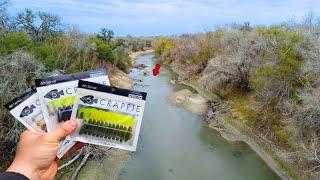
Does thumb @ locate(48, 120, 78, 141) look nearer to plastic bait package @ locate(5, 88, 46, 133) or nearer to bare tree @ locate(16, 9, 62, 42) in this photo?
plastic bait package @ locate(5, 88, 46, 133)

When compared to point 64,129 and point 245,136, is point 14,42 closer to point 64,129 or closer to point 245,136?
point 245,136

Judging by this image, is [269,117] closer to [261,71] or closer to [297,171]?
[261,71]

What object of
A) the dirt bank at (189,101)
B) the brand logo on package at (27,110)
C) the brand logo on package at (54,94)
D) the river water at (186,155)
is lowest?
the dirt bank at (189,101)

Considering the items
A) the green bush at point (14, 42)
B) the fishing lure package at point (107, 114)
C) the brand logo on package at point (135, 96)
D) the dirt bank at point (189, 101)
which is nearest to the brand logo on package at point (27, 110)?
the fishing lure package at point (107, 114)

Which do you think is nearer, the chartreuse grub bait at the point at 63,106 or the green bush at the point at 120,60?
the chartreuse grub bait at the point at 63,106

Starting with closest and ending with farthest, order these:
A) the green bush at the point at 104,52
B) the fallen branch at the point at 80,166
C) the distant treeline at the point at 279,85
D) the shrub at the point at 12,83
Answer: the shrub at the point at 12,83
the fallen branch at the point at 80,166
the distant treeline at the point at 279,85
the green bush at the point at 104,52

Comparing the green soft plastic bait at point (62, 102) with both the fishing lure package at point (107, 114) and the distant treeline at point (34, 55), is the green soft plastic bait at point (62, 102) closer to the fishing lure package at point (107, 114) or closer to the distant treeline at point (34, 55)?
the fishing lure package at point (107, 114)

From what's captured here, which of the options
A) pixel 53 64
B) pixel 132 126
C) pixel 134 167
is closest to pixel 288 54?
pixel 134 167

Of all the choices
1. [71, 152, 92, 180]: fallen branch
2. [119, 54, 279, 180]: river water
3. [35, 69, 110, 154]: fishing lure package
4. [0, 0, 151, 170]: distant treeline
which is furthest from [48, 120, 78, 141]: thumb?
[119, 54, 279, 180]: river water
